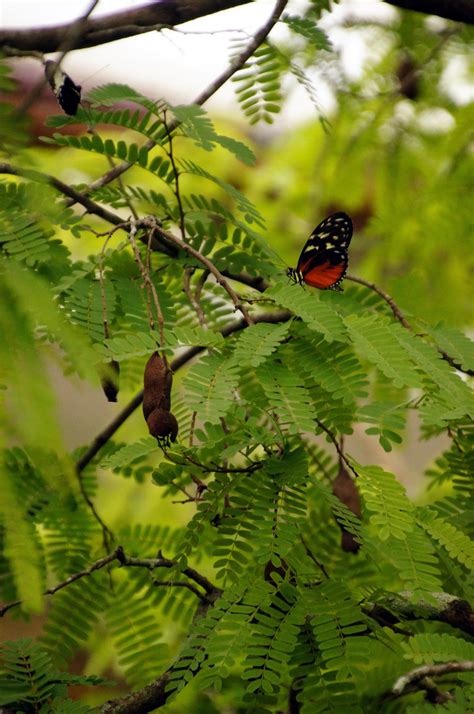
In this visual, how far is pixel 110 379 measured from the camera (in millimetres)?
891

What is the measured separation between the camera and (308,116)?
3.13 m

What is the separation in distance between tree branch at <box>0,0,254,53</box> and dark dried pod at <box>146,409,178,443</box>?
2.21 ft

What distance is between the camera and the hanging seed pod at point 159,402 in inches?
34.7

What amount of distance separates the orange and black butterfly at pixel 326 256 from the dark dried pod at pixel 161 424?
1.32ft

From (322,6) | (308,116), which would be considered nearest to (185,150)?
(308,116)

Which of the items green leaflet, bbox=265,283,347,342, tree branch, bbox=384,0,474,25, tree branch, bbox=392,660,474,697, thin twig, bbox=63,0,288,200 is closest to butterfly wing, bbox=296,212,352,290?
green leaflet, bbox=265,283,347,342

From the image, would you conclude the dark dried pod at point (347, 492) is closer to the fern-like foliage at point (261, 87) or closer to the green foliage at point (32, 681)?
the green foliage at point (32, 681)

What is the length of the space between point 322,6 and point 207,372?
0.86 m

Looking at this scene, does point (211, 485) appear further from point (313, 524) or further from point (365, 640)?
point (313, 524)

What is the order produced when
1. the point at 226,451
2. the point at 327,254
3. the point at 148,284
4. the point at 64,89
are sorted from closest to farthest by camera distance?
Answer: 1. the point at 226,451
2. the point at 148,284
3. the point at 64,89
4. the point at 327,254

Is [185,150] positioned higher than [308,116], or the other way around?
[308,116]

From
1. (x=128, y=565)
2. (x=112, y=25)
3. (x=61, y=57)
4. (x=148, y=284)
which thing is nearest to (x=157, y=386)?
(x=148, y=284)

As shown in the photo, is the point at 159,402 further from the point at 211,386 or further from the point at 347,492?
the point at 347,492

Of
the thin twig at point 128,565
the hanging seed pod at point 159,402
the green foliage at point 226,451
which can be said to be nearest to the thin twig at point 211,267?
the green foliage at point 226,451
